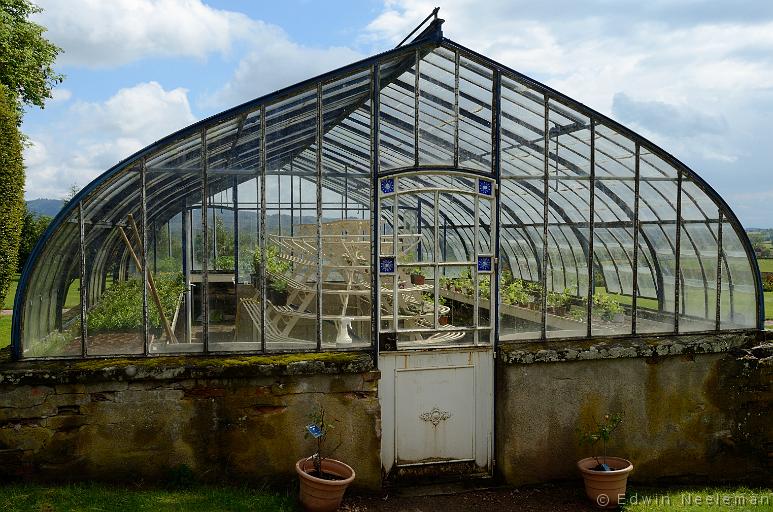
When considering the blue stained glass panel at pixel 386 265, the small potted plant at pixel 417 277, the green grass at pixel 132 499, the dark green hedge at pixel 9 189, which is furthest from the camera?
the dark green hedge at pixel 9 189

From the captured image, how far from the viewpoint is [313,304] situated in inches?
261

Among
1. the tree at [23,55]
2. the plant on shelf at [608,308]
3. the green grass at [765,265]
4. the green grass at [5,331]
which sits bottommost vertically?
the green grass at [5,331]

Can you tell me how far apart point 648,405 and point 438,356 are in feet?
8.70

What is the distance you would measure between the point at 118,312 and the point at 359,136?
3.36m

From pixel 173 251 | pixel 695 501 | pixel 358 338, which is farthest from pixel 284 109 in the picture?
pixel 695 501

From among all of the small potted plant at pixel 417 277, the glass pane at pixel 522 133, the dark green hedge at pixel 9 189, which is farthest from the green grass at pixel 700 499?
the dark green hedge at pixel 9 189

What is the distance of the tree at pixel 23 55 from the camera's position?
1600 centimetres

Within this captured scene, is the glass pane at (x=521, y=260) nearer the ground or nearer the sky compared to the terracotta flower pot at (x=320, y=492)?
nearer the sky

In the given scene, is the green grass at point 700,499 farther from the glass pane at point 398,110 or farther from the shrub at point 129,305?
the shrub at point 129,305

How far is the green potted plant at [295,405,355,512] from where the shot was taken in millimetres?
5664

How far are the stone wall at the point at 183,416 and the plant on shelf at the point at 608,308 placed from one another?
10.1 feet

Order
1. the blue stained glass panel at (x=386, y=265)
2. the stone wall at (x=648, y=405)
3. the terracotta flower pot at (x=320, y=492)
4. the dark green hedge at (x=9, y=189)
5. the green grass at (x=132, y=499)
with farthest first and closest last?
the dark green hedge at (x=9, y=189) → the stone wall at (x=648, y=405) → the blue stained glass panel at (x=386, y=265) → the terracotta flower pot at (x=320, y=492) → the green grass at (x=132, y=499)

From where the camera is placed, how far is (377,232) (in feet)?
21.5

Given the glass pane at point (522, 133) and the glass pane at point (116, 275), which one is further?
the glass pane at point (522, 133)
